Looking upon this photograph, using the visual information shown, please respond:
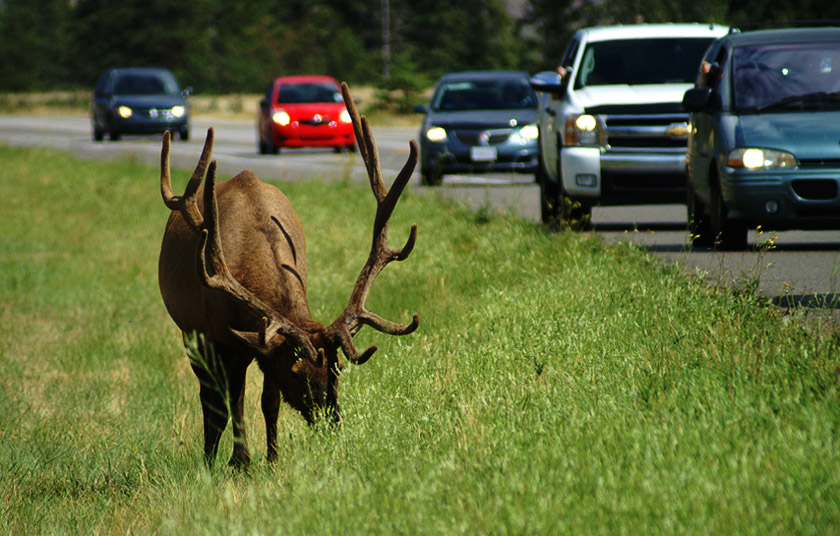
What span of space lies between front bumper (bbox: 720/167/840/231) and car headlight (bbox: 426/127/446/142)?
31.5 ft

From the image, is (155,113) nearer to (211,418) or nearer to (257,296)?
(211,418)

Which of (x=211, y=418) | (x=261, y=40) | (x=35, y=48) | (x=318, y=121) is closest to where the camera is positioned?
(x=211, y=418)

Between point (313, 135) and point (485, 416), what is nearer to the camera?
point (485, 416)

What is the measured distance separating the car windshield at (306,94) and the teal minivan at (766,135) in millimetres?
17208

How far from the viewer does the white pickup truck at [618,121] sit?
13422 millimetres

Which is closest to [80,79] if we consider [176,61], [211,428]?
[176,61]

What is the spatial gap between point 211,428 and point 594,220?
8.80 metres

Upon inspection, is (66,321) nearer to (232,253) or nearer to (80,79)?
(232,253)

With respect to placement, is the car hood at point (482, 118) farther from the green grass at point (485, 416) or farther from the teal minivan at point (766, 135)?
the teal minivan at point (766, 135)

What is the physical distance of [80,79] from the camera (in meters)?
89.7

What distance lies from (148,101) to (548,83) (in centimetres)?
2170

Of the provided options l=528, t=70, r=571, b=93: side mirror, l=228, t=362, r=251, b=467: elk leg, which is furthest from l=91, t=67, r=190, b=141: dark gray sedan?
l=228, t=362, r=251, b=467: elk leg

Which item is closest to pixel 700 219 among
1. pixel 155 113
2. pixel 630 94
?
pixel 630 94

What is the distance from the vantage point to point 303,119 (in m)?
28.0
